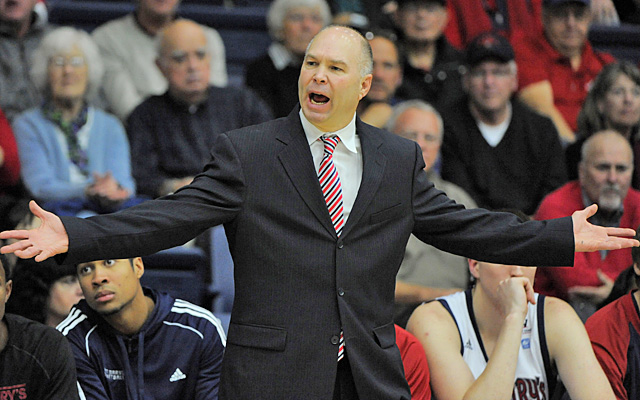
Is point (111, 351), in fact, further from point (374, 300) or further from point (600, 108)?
Answer: point (600, 108)

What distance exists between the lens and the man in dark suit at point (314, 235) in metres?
2.15

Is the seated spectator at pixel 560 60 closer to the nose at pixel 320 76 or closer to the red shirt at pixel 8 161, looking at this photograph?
the red shirt at pixel 8 161

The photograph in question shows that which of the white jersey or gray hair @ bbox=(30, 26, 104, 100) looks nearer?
the white jersey

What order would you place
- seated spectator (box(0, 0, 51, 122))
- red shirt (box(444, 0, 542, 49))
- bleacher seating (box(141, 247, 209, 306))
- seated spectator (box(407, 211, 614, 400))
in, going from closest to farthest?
seated spectator (box(407, 211, 614, 400)) < bleacher seating (box(141, 247, 209, 306)) < seated spectator (box(0, 0, 51, 122)) < red shirt (box(444, 0, 542, 49))

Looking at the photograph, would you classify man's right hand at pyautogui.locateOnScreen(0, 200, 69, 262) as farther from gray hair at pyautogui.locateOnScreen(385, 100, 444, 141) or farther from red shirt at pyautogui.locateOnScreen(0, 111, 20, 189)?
gray hair at pyautogui.locateOnScreen(385, 100, 444, 141)

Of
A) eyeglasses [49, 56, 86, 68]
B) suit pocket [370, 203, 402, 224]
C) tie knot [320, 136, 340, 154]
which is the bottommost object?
suit pocket [370, 203, 402, 224]

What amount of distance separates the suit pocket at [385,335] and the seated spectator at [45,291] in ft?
5.74

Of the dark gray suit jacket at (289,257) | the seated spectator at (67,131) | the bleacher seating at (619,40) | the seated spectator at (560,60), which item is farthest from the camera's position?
the bleacher seating at (619,40)

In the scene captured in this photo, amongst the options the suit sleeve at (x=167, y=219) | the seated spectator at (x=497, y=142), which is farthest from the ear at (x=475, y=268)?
the seated spectator at (x=497, y=142)

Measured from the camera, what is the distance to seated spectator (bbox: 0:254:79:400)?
2783mm

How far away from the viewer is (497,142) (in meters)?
5.29

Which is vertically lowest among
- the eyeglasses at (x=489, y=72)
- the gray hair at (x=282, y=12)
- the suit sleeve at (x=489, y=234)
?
the suit sleeve at (x=489, y=234)

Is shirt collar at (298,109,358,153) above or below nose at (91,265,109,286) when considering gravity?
above

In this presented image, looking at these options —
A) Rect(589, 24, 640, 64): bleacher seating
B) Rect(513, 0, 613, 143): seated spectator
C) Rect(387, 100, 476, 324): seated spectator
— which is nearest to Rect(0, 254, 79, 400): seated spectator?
Rect(387, 100, 476, 324): seated spectator
